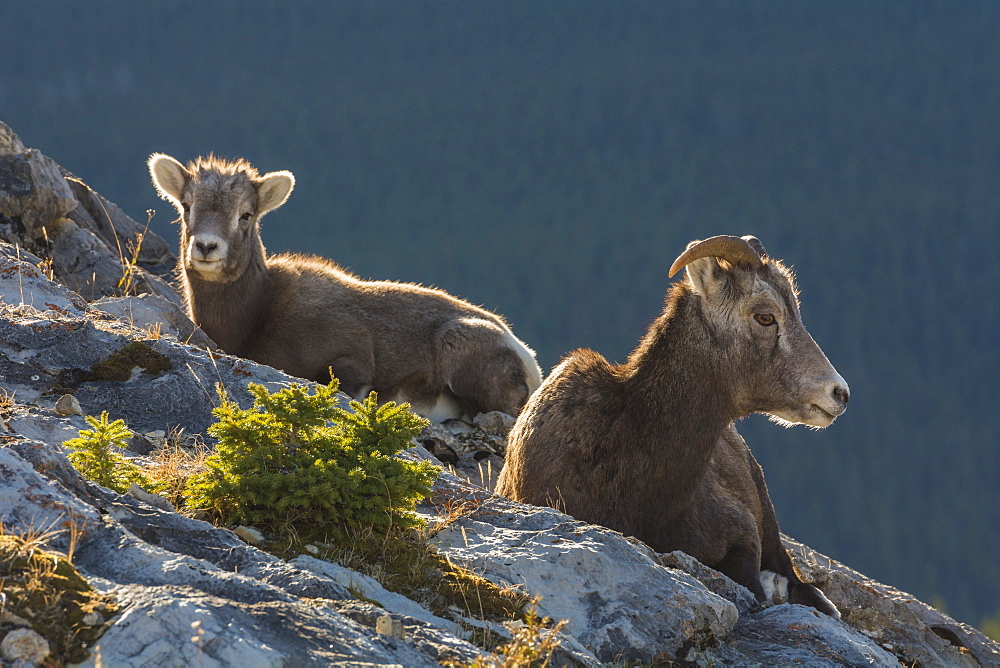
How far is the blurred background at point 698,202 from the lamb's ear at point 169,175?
334 ft

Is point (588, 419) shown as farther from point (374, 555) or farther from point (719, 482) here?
point (374, 555)

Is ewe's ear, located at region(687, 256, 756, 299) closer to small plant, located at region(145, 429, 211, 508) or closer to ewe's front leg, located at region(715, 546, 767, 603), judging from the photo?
ewe's front leg, located at region(715, 546, 767, 603)

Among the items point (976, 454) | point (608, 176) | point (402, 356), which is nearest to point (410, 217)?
point (608, 176)

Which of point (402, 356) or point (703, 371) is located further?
point (402, 356)

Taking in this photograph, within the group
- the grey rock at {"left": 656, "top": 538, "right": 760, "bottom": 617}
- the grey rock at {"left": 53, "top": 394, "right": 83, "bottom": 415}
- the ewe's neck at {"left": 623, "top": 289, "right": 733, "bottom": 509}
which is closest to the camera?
the grey rock at {"left": 656, "top": 538, "right": 760, "bottom": 617}

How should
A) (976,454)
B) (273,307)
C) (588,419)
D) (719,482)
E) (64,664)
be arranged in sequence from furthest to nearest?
1. (976,454)
2. (273,307)
3. (719,482)
4. (588,419)
5. (64,664)

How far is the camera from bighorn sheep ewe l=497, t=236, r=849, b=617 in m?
7.24

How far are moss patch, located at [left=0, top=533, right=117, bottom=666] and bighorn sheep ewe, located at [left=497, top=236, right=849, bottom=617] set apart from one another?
398 centimetres

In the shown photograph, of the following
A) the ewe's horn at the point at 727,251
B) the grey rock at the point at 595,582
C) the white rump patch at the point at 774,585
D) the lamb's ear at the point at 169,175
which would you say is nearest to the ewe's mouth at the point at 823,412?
the ewe's horn at the point at 727,251

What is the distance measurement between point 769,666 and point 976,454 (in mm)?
140969

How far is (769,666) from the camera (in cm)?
473

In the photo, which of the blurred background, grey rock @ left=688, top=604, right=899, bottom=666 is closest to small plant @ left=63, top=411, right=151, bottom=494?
grey rock @ left=688, top=604, right=899, bottom=666

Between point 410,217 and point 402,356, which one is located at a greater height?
point 402,356

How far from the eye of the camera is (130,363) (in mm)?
6469
